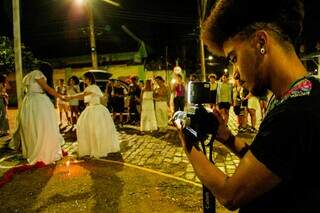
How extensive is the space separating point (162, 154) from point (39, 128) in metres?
2.92

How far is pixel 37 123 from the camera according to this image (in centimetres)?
739

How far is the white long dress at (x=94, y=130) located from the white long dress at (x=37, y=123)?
2.44 ft

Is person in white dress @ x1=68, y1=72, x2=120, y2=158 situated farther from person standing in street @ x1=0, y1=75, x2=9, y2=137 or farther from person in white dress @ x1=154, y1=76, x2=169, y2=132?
person standing in street @ x1=0, y1=75, x2=9, y2=137

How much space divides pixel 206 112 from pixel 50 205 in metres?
3.92

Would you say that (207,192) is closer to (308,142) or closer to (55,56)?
(308,142)

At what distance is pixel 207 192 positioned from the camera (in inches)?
80.4

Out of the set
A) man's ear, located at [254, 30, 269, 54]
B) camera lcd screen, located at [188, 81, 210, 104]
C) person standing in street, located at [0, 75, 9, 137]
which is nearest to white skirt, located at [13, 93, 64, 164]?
person standing in street, located at [0, 75, 9, 137]

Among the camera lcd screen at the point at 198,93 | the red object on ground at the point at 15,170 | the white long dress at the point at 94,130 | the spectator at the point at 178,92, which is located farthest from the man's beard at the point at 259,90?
the spectator at the point at 178,92

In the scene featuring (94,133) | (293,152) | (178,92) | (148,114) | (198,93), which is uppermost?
(178,92)

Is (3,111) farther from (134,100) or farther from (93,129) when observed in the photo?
(93,129)

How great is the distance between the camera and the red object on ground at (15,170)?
6211 millimetres

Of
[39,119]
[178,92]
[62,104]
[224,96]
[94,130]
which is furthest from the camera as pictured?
[62,104]

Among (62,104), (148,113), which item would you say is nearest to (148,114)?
(148,113)

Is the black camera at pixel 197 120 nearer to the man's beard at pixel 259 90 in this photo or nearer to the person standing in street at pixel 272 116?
the person standing in street at pixel 272 116
